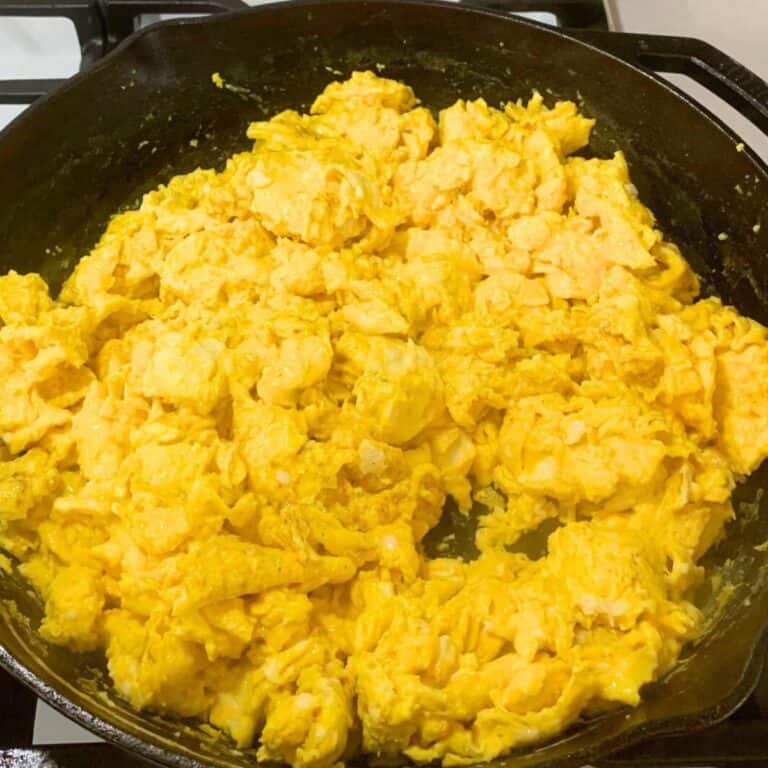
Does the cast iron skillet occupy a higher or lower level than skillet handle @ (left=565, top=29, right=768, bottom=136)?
lower

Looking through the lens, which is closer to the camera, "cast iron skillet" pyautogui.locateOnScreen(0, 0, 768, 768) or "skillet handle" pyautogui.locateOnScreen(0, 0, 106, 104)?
"cast iron skillet" pyautogui.locateOnScreen(0, 0, 768, 768)

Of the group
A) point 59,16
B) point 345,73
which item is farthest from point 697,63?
point 59,16

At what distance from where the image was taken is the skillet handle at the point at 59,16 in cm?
175

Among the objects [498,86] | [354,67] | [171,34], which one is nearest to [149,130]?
[171,34]

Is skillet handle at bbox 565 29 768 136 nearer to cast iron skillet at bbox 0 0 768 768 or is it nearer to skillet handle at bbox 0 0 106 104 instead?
cast iron skillet at bbox 0 0 768 768

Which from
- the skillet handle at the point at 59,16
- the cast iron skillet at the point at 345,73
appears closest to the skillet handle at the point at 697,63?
the cast iron skillet at the point at 345,73

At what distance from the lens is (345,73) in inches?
74.4

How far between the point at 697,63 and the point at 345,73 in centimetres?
71

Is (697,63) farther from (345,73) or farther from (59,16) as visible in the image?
(59,16)

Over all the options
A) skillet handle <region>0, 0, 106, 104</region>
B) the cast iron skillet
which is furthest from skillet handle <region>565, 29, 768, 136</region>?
skillet handle <region>0, 0, 106, 104</region>

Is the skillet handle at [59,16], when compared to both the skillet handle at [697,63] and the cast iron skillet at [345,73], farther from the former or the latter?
the skillet handle at [697,63]

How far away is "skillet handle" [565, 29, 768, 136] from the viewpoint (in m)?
1.59

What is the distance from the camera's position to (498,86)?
6.15 feet

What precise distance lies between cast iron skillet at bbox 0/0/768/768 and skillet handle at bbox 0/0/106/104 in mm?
142
